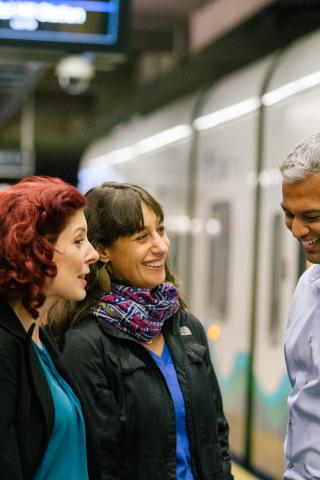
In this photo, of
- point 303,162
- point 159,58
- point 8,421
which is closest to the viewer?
point 8,421

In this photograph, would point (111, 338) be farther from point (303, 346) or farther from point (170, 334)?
point (303, 346)

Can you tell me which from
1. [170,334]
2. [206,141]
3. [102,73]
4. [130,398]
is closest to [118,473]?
[130,398]

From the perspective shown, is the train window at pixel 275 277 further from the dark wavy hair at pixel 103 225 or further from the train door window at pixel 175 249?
the dark wavy hair at pixel 103 225

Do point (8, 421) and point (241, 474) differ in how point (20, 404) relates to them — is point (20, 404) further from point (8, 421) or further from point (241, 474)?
point (241, 474)

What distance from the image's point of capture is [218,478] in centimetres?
307

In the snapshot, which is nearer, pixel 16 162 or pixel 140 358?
pixel 140 358

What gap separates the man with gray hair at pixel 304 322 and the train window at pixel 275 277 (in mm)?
3468

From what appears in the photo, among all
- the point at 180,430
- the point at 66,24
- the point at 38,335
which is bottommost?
the point at 180,430

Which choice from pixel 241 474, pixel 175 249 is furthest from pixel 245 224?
pixel 175 249

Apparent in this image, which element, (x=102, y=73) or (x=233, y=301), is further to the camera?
(x=102, y=73)

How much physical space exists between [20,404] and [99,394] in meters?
0.50

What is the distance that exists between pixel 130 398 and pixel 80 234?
1.71 feet

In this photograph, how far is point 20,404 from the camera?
247 cm

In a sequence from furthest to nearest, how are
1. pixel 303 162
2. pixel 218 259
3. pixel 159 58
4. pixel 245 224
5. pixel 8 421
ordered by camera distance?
1. pixel 159 58
2. pixel 218 259
3. pixel 245 224
4. pixel 303 162
5. pixel 8 421
